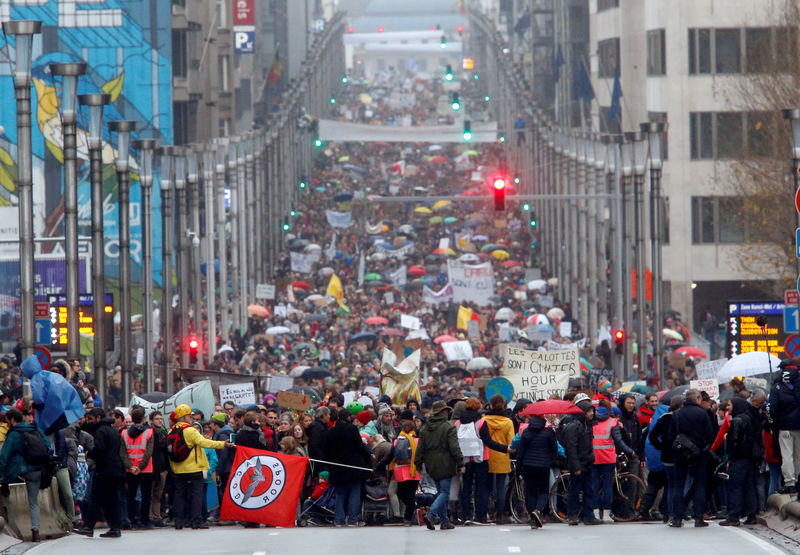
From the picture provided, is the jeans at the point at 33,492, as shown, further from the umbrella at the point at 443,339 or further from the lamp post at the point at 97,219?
the umbrella at the point at 443,339

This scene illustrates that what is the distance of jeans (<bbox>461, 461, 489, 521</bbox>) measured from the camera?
22344mm

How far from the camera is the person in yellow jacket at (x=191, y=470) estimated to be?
869 inches

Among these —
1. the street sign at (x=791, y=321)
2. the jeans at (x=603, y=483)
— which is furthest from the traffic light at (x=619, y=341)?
the jeans at (x=603, y=483)

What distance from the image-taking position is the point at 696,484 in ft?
69.1

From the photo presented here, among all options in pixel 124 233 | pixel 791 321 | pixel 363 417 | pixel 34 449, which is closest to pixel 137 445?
pixel 34 449

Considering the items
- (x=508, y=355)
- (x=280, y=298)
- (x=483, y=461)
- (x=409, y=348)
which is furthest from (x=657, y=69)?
(x=483, y=461)

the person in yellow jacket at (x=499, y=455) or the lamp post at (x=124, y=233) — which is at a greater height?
the lamp post at (x=124, y=233)

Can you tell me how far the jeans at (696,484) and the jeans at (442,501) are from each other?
263 cm

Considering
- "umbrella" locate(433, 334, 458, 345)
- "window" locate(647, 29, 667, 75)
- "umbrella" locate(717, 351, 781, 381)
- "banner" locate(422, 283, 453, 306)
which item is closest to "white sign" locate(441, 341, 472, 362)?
"umbrella" locate(433, 334, 458, 345)

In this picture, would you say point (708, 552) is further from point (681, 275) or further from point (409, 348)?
point (681, 275)

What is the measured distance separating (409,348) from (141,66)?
38.3 m

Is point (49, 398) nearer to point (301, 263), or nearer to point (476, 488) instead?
point (476, 488)

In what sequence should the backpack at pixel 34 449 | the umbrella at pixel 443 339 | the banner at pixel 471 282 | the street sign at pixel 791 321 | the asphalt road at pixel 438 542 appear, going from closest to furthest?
the asphalt road at pixel 438 542 < the backpack at pixel 34 449 < the street sign at pixel 791 321 < the umbrella at pixel 443 339 < the banner at pixel 471 282

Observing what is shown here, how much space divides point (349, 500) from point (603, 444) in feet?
10.3
